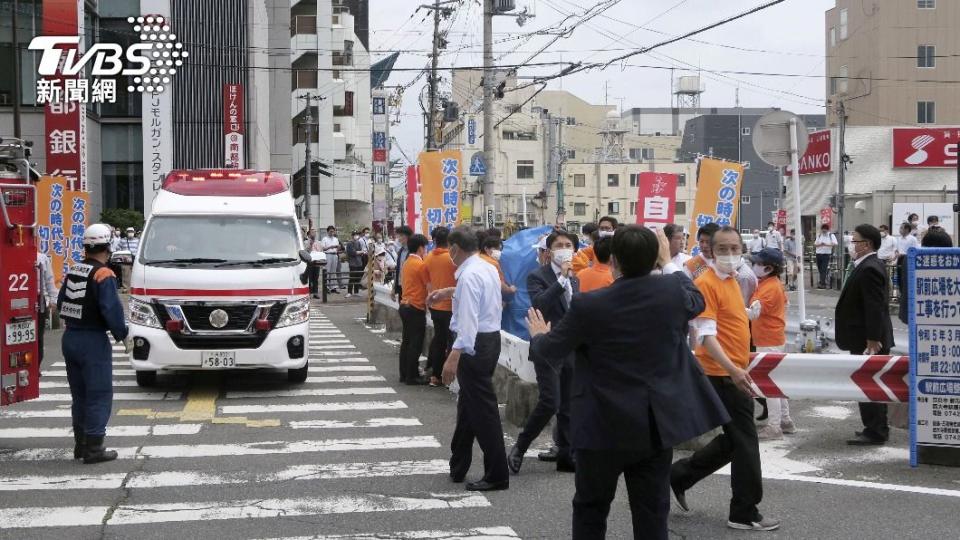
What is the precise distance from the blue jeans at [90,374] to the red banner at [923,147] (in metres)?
41.4

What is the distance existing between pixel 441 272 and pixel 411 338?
1271mm

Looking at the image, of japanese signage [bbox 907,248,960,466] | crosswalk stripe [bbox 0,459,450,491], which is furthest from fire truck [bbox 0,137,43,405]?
japanese signage [bbox 907,248,960,466]

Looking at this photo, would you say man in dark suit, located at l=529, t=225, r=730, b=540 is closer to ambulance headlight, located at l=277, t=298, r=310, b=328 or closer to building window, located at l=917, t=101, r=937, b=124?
ambulance headlight, located at l=277, t=298, r=310, b=328

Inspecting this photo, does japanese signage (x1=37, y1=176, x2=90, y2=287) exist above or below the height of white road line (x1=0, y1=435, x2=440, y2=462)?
above

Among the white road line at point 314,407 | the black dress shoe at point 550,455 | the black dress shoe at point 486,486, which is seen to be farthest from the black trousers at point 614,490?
the white road line at point 314,407

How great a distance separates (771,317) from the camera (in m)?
9.80

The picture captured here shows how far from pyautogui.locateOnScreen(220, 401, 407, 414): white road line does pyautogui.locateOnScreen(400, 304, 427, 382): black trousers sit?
1474 millimetres

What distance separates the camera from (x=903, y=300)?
9539 millimetres

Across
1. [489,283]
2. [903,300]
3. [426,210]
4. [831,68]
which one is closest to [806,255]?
[831,68]

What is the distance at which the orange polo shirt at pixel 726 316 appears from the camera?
270 inches

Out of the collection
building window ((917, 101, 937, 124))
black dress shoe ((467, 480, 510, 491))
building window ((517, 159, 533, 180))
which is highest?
building window ((917, 101, 937, 124))

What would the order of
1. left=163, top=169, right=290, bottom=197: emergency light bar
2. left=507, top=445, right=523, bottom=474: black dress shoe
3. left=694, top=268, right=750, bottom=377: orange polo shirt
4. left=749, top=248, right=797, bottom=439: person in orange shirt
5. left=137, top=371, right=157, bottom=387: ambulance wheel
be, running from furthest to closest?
left=163, top=169, right=290, bottom=197: emergency light bar
left=137, top=371, right=157, bottom=387: ambulance wheel
left=749, top=248, right=797, bottom=439: person in orange shirt
left=507, top=445, right=523, bottom=474: black dress shoe
left=694, top=268, right=750, bottom=377: orange polo shirt

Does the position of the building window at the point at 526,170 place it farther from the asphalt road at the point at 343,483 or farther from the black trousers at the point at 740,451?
the black trousers at the point at 740,451

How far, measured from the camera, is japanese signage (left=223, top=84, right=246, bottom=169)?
40.4 metres
